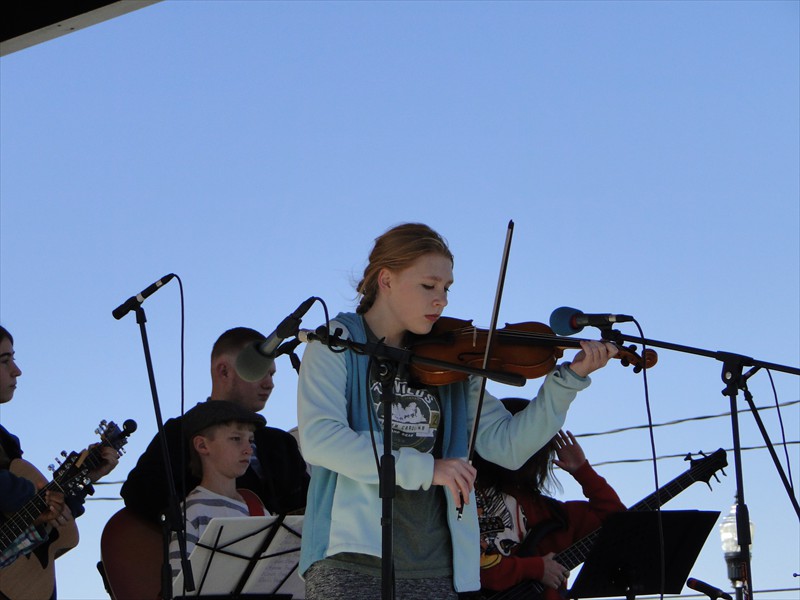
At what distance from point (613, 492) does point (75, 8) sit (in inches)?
115

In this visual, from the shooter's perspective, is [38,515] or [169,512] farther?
[38,515]

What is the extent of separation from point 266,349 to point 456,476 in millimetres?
559

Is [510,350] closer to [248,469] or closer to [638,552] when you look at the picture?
[638,552]

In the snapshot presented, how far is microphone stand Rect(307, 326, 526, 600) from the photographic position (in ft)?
7.77

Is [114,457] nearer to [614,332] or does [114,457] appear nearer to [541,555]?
[541,555]

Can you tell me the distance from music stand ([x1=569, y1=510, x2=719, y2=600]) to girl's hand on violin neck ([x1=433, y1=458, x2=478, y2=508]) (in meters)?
1.36

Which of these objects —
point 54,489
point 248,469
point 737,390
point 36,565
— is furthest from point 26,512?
point 737,390

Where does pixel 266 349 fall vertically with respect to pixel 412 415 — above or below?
above

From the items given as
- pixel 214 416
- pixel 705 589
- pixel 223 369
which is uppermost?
pixel 223 369

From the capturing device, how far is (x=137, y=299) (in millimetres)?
3684

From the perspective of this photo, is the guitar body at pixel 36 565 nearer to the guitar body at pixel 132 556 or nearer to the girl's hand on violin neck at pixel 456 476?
the guitar body at pixel 132 556

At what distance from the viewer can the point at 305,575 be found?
2.72 metres

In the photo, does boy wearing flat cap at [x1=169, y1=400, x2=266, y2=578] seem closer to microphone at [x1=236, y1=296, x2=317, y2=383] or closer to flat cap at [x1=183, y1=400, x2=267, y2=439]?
flat cap at [x1=183, y1=400, x2=267, y2=439]

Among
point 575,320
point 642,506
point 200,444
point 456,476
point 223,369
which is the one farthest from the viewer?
point 223,369
